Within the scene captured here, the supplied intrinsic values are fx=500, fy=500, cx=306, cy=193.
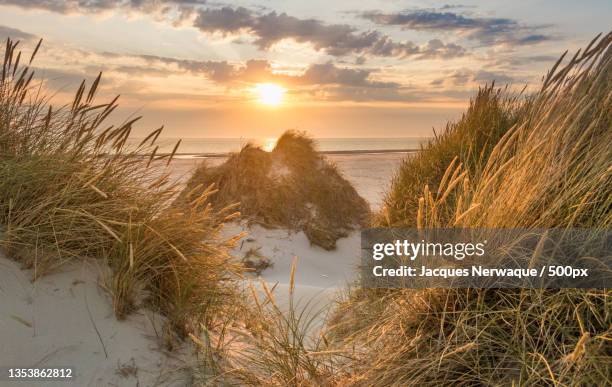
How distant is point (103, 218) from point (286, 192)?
5557mm

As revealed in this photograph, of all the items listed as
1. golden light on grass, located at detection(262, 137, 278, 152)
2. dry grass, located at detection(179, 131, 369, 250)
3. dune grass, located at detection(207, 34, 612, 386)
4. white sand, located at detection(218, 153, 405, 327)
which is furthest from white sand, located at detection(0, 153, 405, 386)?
golden light on grass, located at detection(262, 137, 278, 152)

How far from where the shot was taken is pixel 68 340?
238 centimetres

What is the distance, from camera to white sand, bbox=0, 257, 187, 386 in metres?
2.29

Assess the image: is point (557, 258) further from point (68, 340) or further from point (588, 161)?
point (68, 340)

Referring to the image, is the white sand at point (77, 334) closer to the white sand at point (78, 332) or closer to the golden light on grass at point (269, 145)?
the white sand at point (78, 332)

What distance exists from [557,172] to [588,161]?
340 millimetres

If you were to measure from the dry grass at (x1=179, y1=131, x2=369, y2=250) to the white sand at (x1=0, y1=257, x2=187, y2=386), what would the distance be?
17.1 ft

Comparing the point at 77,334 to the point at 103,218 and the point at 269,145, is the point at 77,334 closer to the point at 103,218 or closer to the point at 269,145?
the point at 103,218

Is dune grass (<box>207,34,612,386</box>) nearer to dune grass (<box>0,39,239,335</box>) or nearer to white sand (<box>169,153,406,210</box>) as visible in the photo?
dune grass (<box>0,39,239,335</box>)

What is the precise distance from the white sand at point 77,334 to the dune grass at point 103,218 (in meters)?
0.09

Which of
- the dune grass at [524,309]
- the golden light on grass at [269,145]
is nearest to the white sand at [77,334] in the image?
the dune grass at [524,309]

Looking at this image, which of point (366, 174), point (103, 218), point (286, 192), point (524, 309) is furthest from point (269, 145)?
point (366, 174)

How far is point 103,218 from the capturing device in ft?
8.54

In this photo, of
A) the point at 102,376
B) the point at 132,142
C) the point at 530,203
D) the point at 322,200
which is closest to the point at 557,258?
the point at 530,203
